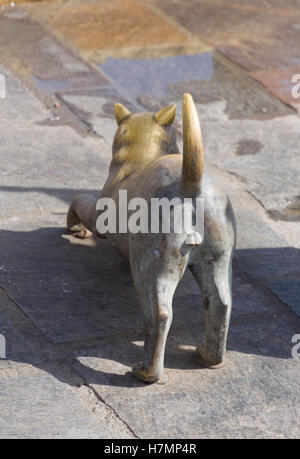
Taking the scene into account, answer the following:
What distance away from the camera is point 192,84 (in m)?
6.38

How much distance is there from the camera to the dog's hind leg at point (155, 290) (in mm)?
3209

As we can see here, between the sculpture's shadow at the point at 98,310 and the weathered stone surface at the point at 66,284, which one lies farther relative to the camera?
the weathered stone surface at the point at 66,284

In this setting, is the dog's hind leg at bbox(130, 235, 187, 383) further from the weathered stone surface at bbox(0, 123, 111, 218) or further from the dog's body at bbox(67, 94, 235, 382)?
the weathered stone surface at bbox(0, 123, 111, 218)

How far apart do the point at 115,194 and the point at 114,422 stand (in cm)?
107

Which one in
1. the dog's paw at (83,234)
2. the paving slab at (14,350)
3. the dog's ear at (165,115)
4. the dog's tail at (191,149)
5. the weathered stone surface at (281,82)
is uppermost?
the dog's tail at (191,149)

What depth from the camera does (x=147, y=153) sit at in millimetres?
3914

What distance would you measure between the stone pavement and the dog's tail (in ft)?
2.75

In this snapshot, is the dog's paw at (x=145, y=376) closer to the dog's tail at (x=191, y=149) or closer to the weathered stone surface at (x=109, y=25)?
the dog's tail at (x=191, y=149)

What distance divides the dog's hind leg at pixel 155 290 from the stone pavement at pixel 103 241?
120 mm

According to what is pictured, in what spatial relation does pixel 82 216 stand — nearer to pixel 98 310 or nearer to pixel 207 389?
pixel 98 310

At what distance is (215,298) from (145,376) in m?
0.42

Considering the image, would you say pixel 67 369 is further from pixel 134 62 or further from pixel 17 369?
pixel 134 62

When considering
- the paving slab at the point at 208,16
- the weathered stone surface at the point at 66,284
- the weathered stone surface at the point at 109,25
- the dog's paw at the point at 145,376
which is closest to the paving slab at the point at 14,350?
the weathered stone surface at the point at 66,284

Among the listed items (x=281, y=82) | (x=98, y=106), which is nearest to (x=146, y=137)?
(x=98, y=106)
